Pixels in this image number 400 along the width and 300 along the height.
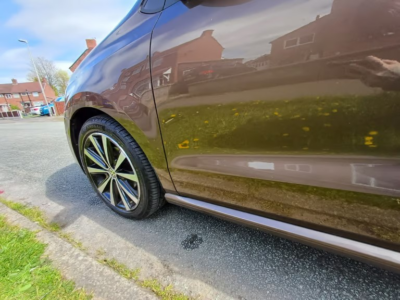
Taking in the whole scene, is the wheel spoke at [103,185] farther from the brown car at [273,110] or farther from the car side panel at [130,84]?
the car side panel at [130,84]

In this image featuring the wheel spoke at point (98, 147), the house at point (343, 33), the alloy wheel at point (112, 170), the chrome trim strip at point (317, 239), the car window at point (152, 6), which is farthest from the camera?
the wheel spoke at point (98, 147)

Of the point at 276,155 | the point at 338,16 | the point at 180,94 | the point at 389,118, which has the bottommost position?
the point at 276,155

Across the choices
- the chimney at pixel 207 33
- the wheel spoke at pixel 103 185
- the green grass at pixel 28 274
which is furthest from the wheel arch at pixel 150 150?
the green grass at pixel 28 274

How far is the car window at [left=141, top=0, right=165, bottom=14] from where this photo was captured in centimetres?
130

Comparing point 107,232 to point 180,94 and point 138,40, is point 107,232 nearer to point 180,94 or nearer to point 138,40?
point 180,94

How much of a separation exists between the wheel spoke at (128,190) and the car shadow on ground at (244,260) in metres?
0.26

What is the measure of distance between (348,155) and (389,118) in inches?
7.1

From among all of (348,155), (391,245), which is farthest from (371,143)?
(391,245)

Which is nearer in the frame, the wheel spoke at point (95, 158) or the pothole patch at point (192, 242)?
the pothole patch at point (192, 242)

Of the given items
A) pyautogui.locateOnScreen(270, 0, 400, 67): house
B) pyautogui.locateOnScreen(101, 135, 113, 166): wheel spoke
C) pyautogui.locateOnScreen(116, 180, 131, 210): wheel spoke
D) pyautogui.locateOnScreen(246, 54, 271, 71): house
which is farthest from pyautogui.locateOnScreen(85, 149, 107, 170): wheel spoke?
pyautogui.locateOnScreen(270, 0, 400, 67): house

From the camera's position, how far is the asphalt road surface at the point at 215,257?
117cm

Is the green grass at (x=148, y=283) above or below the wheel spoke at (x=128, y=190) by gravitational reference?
below

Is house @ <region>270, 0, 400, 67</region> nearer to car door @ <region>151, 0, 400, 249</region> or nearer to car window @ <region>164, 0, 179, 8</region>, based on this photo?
car door @ <region>151, 0, 400, 249</region>

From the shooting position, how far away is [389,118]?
746 mm
